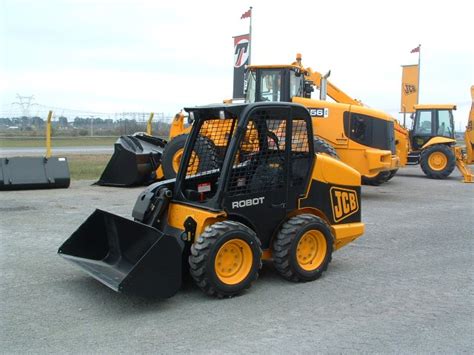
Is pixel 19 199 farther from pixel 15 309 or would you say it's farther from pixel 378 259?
pixel 378 259

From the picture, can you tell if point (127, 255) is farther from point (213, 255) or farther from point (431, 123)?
point (431, 123)

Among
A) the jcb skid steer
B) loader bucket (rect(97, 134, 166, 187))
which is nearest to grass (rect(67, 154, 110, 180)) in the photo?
loader bucket (rect(97, 134, 166, 187))

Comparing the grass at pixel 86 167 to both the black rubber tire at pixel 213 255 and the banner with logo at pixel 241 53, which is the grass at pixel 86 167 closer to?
the banner with logo at pixel 241 53

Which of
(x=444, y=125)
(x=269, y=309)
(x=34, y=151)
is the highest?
(x=444, y=125)

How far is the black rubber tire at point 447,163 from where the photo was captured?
16625mm

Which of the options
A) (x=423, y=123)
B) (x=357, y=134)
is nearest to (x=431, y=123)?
(x=423, y=123)

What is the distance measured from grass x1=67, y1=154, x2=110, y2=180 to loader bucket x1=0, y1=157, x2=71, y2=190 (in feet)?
6.85

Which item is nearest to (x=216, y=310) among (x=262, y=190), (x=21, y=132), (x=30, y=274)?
(x=262, y=190)

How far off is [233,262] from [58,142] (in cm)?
3051

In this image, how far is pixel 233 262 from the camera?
201 inches

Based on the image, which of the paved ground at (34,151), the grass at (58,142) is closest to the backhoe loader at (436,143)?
the paved ground at (34,151)

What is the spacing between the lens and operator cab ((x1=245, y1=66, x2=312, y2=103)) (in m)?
12.5

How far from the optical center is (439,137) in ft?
57.4

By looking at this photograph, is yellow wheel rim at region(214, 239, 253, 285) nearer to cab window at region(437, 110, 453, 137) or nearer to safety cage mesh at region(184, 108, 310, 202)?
safety cage mesh at region(184, 108, 310, 202)
